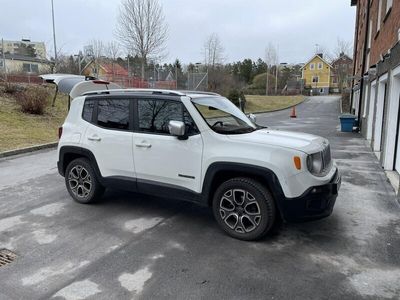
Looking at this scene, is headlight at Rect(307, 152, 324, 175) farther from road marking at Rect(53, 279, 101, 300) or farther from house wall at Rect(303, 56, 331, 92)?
house wall at Rect(303, 56, 331, 92)

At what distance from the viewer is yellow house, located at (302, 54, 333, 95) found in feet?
239

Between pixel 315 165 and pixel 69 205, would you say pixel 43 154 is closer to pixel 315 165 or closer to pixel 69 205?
pixel 69 205

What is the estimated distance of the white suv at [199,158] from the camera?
3.80m

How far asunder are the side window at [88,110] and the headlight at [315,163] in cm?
322

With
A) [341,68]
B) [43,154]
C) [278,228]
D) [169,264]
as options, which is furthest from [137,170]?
[341,68]

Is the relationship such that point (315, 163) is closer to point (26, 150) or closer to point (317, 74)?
point (26, 150)

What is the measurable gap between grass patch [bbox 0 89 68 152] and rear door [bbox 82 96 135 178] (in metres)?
5.88

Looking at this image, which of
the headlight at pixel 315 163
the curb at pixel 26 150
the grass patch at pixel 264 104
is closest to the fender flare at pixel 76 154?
the headlight at pixel 315 163

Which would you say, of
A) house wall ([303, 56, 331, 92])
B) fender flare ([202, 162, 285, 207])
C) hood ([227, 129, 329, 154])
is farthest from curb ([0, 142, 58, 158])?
house wall ([303, 56, 331, 92])

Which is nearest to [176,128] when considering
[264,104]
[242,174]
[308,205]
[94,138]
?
[242,174]

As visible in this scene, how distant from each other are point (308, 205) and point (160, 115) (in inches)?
85.0

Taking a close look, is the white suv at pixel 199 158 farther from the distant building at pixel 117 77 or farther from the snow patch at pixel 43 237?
the distant building at pixel 117 77

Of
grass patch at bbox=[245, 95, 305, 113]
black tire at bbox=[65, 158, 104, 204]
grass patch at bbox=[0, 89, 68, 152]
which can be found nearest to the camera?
black tire at bbox=[65, 158, 104, 204]

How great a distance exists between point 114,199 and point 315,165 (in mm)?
3230
